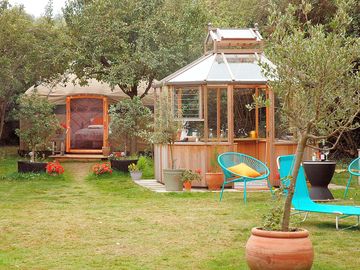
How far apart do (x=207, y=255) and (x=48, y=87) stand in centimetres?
1683

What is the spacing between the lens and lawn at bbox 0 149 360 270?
6.96 m

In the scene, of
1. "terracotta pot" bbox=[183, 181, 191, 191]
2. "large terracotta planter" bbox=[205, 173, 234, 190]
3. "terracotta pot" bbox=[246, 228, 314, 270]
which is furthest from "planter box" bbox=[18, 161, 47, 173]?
"terracotta pot" bbox=[246, 228, 314, 270]

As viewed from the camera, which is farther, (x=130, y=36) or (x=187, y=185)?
(x=130, y=36)

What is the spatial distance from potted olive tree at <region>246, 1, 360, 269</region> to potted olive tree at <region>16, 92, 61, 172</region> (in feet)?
36.4

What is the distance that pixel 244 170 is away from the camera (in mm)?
12062

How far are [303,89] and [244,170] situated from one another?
19.5ft

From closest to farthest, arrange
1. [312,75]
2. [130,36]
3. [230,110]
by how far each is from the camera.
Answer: [312,75] → [230,110] → [130,36]

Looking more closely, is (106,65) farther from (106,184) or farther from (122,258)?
(122,258)

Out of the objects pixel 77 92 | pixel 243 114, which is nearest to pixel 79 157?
pixel 77 92

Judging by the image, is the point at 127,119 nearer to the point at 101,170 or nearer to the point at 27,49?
the point at 101,170

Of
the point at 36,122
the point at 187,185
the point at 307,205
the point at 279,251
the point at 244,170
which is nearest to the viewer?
the point at 279,251

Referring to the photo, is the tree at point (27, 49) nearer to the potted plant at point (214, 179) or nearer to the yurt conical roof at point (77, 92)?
the yurt conical roof at point (77, 92)

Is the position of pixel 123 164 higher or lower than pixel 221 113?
lower

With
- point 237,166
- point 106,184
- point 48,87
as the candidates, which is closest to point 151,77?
point 48,87
